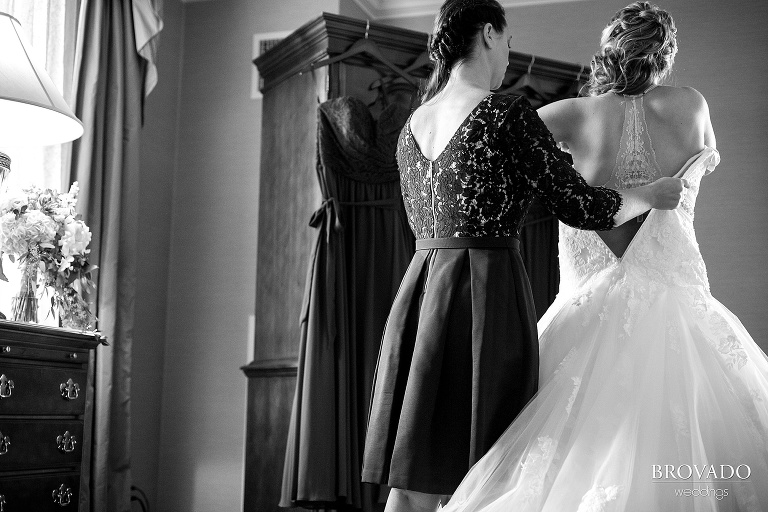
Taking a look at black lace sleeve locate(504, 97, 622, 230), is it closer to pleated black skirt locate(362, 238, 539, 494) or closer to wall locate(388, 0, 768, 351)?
pleated black skirt locate(362, 238, 539, 494)

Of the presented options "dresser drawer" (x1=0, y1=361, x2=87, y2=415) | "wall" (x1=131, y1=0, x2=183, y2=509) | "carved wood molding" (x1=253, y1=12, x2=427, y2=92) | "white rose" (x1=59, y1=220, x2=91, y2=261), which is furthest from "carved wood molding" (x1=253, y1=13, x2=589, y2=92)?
"dresser drawer" (x1=0, y1=361, x2=87, y2=415)

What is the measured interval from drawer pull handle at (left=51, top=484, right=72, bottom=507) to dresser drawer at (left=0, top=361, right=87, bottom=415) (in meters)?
0.24

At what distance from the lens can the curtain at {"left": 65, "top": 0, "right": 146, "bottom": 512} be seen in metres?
3.54

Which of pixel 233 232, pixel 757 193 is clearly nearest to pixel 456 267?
pixel 233 232

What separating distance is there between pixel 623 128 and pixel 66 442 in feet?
6.48

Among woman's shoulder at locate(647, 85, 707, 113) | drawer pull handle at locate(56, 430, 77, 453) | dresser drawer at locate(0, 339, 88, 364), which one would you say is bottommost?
drawer pull handle at locate(56, 430, 77, 453)

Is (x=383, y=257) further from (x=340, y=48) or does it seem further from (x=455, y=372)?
(x=455, y=372)

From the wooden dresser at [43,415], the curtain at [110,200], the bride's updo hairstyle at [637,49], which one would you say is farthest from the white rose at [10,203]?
the bride's updo hairstyle at [637,49]

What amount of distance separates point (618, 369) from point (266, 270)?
243 cm

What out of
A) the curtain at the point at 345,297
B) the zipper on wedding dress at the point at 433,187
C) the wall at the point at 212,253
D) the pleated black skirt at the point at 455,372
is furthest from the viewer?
the wall at the point at 212,253

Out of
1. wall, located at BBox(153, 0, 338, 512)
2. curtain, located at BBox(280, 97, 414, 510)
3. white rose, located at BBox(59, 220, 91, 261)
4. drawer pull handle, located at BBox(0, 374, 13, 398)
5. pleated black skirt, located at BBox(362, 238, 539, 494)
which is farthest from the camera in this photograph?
wall, located at BBox(153, 0, 338, 512)

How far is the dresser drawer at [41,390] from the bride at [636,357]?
1.55 m

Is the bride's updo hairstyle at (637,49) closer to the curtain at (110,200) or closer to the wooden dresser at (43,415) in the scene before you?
the wooden dresser at (43,415)

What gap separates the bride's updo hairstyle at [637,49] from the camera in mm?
1854
